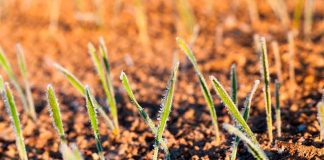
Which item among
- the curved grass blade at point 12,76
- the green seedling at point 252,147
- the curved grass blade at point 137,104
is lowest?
the green seedling at point 252,147

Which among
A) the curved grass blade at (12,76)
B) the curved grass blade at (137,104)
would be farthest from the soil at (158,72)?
the curved grass blade at (137,104)

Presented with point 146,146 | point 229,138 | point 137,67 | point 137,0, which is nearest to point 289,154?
point 229,138

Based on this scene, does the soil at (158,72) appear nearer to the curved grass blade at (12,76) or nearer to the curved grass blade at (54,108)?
the curved grass blade at (12,76)

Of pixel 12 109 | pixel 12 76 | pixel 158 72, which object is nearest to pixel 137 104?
pixel 12 109

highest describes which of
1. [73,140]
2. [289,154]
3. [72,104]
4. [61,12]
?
[61,12]

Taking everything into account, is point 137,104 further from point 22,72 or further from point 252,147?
point 22,72

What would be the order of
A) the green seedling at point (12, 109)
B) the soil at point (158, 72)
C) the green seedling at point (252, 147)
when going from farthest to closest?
the soil at point (158, 72) → the green seedling at point (12, 109) → the green seedling at point (252, 147)

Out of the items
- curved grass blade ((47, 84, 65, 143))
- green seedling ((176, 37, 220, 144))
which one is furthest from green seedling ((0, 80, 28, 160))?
green seedling ((176, 37, 220, 144))

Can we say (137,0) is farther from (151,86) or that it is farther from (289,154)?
(289,154)
